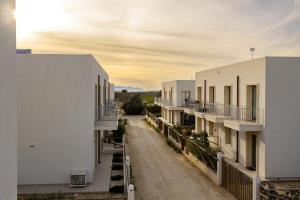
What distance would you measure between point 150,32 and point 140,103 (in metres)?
37.6

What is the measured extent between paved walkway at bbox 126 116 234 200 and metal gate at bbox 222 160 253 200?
0.31 meters

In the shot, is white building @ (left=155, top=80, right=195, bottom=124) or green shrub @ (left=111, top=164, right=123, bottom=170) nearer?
green shrub @ (left=111, top=164, right=123, bottom=170)

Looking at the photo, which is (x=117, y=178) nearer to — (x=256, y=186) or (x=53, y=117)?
(x=53, y=117)

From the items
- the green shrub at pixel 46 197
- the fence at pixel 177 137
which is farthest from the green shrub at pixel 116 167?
the fence at pixel 177 137

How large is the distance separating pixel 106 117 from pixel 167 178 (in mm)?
4594

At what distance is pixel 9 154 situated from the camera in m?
3.74

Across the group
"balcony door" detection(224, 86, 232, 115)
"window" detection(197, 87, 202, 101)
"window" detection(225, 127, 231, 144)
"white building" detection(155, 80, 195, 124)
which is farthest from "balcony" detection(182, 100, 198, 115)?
"window" detection(225, 127, 231, 144)

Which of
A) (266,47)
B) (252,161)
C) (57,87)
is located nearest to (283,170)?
(252,161)

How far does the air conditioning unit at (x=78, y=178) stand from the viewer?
1268 centimetres

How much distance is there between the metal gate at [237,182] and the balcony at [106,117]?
5.24m

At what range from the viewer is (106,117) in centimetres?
1695

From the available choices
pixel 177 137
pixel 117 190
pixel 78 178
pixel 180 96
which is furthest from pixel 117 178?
pixel 180 96

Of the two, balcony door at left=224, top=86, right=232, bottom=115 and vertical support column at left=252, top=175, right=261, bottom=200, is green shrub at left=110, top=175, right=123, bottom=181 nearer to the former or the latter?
vertical support column at left=252, top=175, right=261, bottom=200

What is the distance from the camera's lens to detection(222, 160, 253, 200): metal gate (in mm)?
10586
